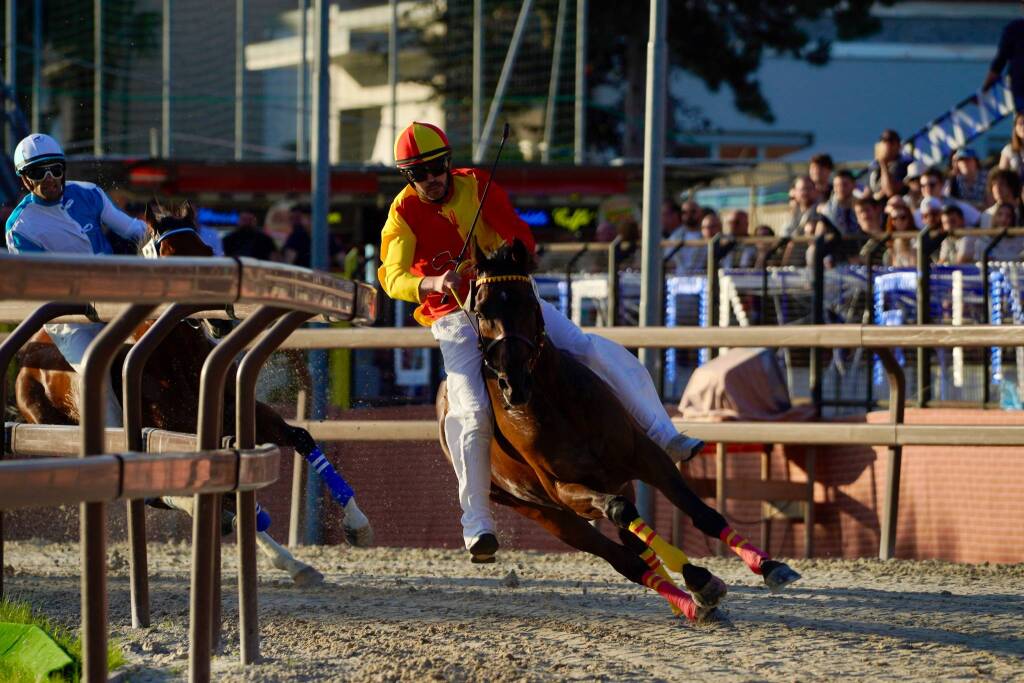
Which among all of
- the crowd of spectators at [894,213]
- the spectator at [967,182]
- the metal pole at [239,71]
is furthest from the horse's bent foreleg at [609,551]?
the metal pole at [239,71]

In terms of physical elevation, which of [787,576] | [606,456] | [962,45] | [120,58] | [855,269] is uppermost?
[962,45]

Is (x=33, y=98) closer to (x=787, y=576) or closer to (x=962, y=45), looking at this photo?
(x=787, y=576)

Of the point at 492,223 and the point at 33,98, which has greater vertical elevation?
the point at 33,98

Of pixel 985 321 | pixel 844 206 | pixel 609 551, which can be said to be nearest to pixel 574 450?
pixel 609 551

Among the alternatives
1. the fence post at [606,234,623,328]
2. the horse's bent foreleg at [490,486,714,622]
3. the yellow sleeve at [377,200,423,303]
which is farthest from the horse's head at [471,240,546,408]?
the fence post at [606,234,623,328]

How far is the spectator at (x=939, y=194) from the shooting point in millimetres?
13102

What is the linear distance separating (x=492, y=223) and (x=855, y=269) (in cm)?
480

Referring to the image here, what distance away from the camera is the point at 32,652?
5.38m

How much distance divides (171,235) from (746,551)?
10.8ft

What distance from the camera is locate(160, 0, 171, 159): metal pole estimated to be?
2036 cm

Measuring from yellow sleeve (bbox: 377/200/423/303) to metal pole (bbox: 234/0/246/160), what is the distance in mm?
13775

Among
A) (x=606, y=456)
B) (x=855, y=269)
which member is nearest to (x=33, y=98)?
(x=855, y=269)

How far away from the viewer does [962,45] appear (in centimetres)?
3938

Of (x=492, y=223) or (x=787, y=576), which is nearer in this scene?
(x=787, y=576)
